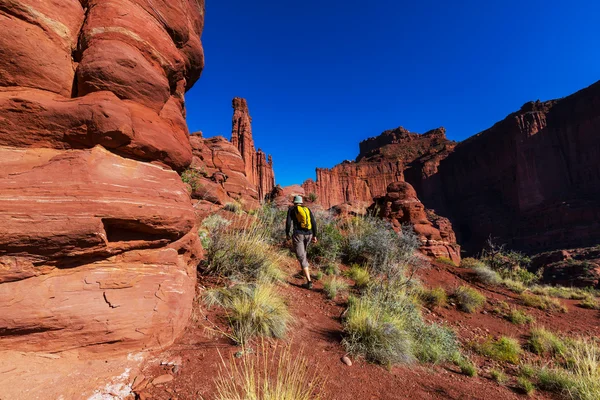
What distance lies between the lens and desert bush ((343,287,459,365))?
10.3 ft

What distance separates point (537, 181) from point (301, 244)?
62.7 m

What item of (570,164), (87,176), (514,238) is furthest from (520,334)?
(570,164)

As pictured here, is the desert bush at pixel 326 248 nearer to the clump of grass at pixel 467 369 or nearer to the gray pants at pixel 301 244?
the gray pants at pixel 301 244

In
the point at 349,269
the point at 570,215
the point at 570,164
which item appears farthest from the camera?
the point at 570,164

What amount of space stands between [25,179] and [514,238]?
193 ft

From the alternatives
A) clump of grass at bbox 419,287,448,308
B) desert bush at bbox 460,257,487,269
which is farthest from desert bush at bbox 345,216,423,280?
desert bush at bbox 460,257,487,269

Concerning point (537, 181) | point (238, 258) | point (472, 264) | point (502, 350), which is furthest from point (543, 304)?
point (537, 181)

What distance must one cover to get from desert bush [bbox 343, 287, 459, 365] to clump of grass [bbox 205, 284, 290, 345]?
35.3 inches

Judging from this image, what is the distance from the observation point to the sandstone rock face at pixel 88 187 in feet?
7.33

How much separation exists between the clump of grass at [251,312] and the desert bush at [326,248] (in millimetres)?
3539

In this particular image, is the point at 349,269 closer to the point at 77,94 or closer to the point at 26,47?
the point at 77,94

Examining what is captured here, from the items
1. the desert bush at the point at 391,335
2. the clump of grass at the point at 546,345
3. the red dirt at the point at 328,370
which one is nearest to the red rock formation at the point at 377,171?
the clump of grass at the point at 546,345

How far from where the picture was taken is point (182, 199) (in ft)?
11.1

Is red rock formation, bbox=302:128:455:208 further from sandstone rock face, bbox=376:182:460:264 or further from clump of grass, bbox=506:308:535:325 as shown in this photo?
clump of grass, bbox=506:308:535:325
